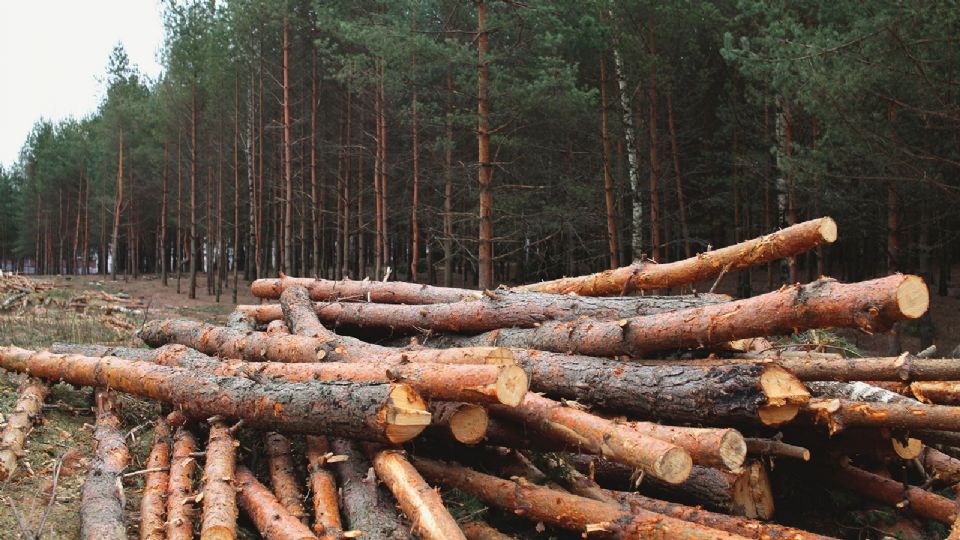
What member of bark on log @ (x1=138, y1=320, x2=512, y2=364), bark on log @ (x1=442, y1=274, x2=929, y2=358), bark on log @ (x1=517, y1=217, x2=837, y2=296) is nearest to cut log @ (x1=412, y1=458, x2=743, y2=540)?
bark on log @ (x1=138, y1=320, x2=512, y2=364)

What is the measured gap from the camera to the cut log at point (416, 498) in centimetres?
379

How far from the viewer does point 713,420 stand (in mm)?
4621

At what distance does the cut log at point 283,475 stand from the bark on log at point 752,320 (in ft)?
7.57

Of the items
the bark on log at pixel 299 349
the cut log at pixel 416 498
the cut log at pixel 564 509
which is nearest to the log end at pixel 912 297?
the cut log at pixel 564 509

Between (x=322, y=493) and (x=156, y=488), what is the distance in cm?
133

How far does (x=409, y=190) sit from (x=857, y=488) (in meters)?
21.6

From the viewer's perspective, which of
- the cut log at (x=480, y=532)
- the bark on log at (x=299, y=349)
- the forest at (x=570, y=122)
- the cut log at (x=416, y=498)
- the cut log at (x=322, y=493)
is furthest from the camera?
the forest at (x=570, y=122)

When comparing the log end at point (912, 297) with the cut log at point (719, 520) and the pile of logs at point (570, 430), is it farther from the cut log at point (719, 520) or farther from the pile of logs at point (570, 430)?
the cut log at point (719, 520)

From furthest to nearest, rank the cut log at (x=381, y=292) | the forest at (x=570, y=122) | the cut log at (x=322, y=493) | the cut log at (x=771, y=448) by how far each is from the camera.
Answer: the forest at (x=570, y=122) < the cut log at (x=381, y=292) < the cut log at (x=771, y=448) < the cut log at (x=322, y=493)

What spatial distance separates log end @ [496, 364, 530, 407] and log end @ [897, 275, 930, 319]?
237cm

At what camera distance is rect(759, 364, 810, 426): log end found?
14.1ft

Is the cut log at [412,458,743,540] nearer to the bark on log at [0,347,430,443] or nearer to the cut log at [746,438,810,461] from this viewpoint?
the bark on log at [0,347,430,443]

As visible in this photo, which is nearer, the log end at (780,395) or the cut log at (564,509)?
the cut log at (564,509)

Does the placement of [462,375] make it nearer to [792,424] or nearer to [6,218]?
[792,424]
